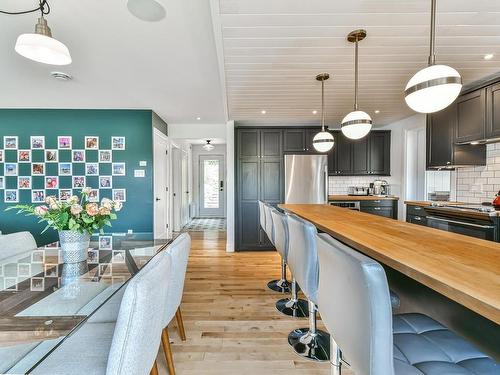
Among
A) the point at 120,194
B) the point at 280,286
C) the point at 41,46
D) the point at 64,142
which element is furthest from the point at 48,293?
the point at 64,142

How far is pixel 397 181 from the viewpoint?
4.71 meters

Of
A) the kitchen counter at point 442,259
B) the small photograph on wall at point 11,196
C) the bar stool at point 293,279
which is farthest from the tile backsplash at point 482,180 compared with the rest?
the small photograph on wall at point 11,196

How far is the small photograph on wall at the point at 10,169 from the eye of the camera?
423 centimetres

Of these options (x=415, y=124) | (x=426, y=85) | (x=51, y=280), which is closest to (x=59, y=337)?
(x=51, y=280)

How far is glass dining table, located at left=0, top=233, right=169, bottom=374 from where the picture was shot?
95 centimetres

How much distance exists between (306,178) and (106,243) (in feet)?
10.5

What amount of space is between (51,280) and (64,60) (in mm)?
1393

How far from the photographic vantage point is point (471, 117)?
2.94 meters

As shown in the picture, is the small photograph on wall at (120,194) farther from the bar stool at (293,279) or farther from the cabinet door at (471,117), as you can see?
the cabinet door at (471,117)

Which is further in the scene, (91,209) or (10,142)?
(10,142)

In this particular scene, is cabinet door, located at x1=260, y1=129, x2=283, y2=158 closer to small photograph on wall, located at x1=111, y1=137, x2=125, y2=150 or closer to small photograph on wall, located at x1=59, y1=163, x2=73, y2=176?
small photograph on wall, located at x1=111, y1=137, x2=125, y2=150

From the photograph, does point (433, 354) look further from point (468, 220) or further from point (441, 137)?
point (441, 137)

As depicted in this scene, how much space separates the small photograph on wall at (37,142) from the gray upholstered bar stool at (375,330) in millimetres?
5020

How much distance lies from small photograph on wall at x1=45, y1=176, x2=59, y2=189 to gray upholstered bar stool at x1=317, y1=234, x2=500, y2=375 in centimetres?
478
